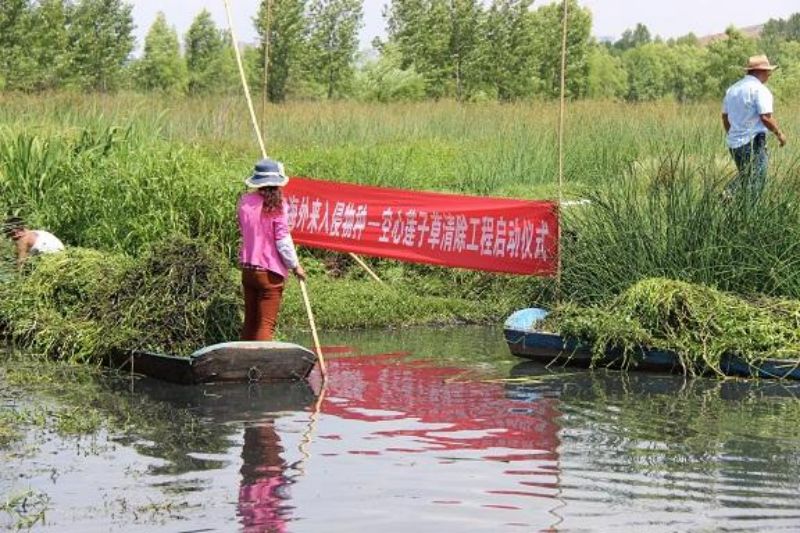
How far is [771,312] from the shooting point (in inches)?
474

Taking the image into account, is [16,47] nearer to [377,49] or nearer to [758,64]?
[377,49]

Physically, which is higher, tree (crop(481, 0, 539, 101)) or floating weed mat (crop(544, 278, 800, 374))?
tree (crop(481, 0, 539, 101))

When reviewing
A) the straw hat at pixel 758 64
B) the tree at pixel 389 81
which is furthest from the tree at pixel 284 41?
the straw hat at pixel 758 64

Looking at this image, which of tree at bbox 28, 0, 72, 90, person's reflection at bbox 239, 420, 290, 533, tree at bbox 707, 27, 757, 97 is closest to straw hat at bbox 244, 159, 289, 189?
person's reflection at bbox 239, 420, 290, 533

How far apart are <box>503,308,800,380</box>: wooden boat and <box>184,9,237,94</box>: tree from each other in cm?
3454

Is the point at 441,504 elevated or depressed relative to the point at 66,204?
depressed

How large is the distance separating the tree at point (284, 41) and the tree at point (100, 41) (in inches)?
168

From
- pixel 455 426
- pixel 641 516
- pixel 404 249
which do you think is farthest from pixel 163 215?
pixel 641 516

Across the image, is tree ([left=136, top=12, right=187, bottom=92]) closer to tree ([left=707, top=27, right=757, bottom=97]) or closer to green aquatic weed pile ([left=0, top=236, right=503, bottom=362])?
tree ([left=707, top=27, right=757, bottom=97])

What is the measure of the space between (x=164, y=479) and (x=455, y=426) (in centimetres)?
247

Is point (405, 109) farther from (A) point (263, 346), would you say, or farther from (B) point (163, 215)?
(A) point (263, 346)

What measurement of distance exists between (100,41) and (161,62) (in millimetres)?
7309

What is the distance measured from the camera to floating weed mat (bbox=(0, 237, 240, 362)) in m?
12.1

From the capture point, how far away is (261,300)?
466 inches
